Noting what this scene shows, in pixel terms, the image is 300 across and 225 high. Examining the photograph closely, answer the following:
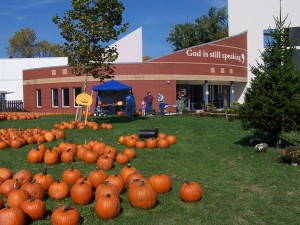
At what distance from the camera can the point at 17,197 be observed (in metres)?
5.37

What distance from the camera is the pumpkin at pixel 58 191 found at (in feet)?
19.6

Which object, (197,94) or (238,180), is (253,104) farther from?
(197,94)

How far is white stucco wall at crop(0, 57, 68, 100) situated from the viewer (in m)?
49.7

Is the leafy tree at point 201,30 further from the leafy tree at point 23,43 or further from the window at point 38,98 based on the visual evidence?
the leafy tree at point 23,43

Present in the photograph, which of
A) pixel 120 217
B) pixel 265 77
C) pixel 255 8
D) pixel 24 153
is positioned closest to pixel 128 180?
pixel 120 217

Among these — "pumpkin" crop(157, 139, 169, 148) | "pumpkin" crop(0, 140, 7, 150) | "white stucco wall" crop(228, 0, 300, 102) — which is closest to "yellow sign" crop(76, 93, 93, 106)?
"pumpkin" crop(0, 140, 7, 150)

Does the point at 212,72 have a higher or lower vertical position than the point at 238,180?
higher

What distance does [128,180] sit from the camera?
6430 millimetres

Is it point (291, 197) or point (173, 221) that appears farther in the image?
point (291, 197)

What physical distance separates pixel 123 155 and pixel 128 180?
239 centimetres

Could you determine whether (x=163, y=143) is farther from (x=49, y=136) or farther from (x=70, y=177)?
(x=70, y=177)

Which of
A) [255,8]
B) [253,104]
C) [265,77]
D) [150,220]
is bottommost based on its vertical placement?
[150,220]

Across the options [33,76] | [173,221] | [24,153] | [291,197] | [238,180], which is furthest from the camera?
[33,76]

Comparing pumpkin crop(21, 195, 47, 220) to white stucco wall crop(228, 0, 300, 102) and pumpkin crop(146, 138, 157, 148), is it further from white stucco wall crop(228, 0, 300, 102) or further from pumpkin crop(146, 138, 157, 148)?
white stucco wall crop(228, 0, 300, 102)
